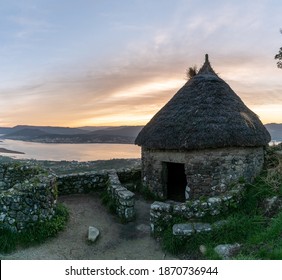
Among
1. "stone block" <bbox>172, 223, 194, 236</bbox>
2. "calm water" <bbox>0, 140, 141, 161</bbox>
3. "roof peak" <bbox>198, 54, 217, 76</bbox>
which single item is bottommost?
"calm water" <bbox>0, 140, 141, 161</bbox>

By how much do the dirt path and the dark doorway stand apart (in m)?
2.11

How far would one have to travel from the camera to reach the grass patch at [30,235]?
639 cm

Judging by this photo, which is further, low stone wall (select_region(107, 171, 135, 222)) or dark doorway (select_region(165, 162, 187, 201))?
dark doorway (select_region(165, 162, 187, 201))

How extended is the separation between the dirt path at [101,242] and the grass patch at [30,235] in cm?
16

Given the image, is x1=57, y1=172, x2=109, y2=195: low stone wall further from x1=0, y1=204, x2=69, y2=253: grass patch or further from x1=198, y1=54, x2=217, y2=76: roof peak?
x1=198, y1=54, x2=217, y2=76: roof peak

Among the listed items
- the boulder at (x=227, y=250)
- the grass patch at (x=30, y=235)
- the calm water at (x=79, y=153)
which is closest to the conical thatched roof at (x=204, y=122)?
the boulder at (x=227, y=250)

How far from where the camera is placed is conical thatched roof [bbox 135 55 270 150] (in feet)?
27.6

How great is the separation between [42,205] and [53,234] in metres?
0.78

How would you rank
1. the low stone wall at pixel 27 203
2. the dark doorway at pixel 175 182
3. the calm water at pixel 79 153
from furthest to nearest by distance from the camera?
1. the calm water at pixel 79 153
2. the dark doorway at pixel 175 182
3. the low stone wall at pixel 27 203

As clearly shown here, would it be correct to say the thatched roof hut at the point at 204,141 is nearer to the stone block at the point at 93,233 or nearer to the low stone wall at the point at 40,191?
the low stone wall at the point at 40,191

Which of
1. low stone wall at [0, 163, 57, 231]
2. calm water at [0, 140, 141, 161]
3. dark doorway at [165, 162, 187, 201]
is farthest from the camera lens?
calm water at [0, 140, 141, 161]

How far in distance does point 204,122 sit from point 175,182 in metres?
3.87

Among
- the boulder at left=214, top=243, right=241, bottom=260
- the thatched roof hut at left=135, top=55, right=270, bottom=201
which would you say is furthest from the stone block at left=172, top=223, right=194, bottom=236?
the thatched roof hut at left=135, top=55, right=270, bottom=201

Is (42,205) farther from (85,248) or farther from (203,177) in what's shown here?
(203,177)
